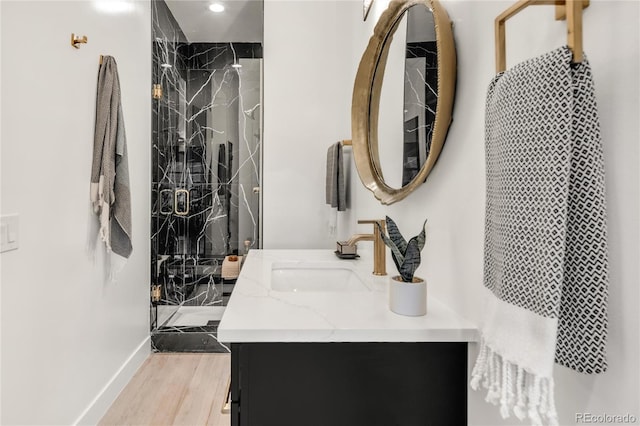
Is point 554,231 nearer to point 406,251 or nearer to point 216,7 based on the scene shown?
point 406,251

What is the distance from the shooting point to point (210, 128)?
117 inches

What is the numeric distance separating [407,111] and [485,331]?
0.85 meters

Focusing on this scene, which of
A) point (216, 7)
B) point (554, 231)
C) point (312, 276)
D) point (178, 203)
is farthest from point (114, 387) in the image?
point (216, 7)

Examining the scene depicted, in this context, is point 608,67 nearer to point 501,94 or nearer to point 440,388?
point 501,94

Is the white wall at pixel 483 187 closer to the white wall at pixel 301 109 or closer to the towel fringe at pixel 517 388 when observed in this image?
the towel fringe at pixel 517 388

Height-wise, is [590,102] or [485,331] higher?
[590,102]

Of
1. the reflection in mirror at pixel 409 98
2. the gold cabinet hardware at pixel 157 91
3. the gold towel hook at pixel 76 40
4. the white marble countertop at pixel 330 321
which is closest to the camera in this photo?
the white marble countertop at pixel 330 321

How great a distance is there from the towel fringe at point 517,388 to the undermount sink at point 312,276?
1.02m

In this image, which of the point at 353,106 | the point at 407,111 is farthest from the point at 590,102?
the point at 353,106

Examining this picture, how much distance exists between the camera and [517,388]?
531 mm

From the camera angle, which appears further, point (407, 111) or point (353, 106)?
point (353, 106)

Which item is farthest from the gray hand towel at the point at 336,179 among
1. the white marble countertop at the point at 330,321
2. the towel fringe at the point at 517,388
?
the towel fringe at the point at 517,388

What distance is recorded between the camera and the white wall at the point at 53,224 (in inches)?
47.1

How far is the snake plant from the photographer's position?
0.87m
